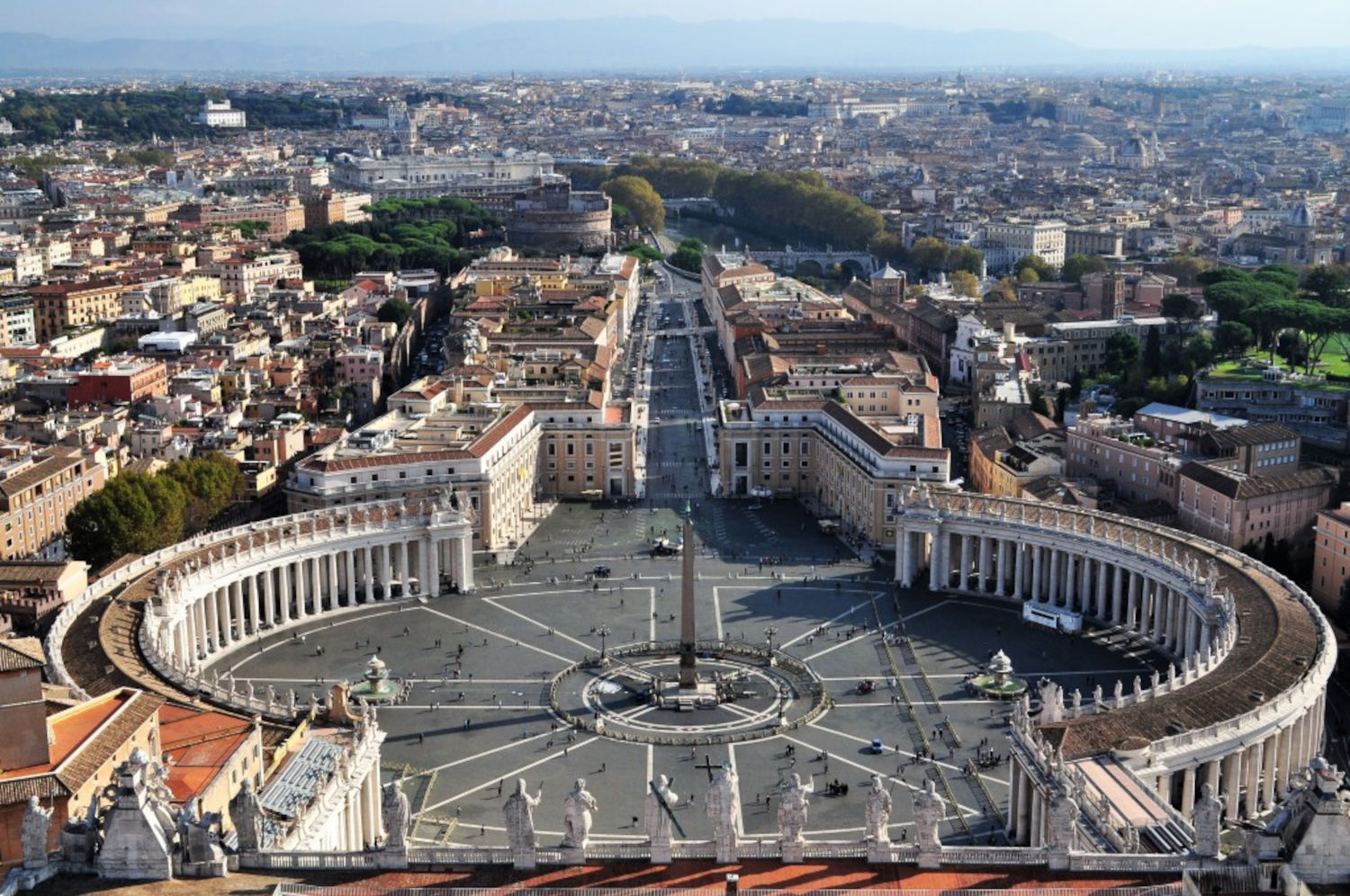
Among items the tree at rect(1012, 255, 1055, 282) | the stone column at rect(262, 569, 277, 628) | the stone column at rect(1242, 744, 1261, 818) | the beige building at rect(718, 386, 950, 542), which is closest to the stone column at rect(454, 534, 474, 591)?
the stone column at rect(262, 569, 277, 628)

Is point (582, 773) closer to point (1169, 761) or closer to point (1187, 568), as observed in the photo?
point (1169, 761)

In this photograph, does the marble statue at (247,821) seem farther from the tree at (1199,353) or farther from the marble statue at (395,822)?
the tree at (1199,353)

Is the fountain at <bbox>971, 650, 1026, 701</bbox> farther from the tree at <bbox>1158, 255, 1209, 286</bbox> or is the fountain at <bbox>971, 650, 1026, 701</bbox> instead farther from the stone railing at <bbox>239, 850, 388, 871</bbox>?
the tree at <bbox>1158, 255, 1209, 286</bbox>

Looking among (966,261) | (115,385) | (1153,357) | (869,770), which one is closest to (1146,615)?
(869,770)

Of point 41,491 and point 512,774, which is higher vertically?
point 41,491

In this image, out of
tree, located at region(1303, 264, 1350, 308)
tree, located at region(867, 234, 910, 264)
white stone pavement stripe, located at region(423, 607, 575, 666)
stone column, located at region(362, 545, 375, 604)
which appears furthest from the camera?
tree, located at region(867, 234, 910, 264)

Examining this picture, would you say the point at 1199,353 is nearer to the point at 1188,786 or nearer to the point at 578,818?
the point at 1188,786
